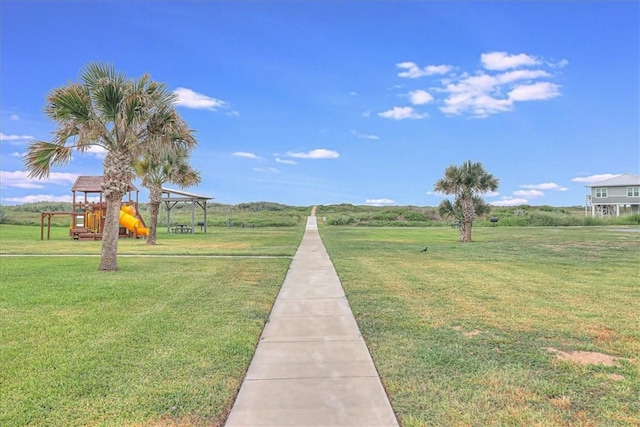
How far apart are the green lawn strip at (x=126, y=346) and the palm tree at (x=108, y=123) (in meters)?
2.77

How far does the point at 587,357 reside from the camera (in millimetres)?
4512

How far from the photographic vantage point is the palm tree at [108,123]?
36.5 ft

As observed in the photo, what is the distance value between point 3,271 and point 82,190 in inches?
722

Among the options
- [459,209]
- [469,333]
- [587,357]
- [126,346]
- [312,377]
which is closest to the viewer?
[312,377]

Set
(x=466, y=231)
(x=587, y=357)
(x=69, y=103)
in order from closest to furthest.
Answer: (x=587, y=357), (x=69, y=103), (x=466, y=231)

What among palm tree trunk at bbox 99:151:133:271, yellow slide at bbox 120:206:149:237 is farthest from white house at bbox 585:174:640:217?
palm tree trunk at bbox 99:151:133:271

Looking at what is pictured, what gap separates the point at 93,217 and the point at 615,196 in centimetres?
4816

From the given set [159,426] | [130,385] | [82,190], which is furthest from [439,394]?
[82,190]

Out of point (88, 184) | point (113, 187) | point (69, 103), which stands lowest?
point (113, 187)

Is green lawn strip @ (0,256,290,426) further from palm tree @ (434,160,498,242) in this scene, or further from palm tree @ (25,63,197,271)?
palm tree @ (434,160,498,242)

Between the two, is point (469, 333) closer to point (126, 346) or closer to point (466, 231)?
point (126, 346)

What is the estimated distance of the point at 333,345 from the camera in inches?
191

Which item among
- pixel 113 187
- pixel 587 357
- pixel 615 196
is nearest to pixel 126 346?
pixel 587 357

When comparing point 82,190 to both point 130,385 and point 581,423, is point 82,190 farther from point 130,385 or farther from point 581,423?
point 581,423
